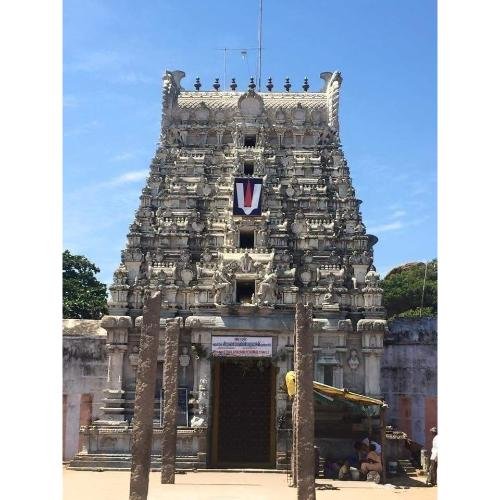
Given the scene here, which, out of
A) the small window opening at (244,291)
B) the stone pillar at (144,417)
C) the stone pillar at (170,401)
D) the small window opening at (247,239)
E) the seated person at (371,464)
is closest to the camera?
the stone pillar at (144,417)

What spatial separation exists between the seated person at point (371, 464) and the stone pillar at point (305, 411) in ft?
30.2

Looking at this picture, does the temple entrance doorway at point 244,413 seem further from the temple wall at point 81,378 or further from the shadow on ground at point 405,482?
the temple wall at point 81,378

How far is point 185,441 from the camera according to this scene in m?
23.9

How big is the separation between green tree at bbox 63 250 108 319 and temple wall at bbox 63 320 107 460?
15899mm

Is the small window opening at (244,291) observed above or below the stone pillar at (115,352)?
above

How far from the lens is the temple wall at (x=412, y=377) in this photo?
28359 mm

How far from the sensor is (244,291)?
28203mm

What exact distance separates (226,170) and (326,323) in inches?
418

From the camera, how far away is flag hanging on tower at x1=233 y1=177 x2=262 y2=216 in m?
29.6

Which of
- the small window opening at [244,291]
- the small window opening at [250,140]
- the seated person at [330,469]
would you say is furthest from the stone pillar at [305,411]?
the small window opening at [250,140]

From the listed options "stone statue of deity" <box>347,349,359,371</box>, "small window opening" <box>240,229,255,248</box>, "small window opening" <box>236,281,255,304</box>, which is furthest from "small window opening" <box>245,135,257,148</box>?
"stone statue of deity" <box>347,349,359,371</box>

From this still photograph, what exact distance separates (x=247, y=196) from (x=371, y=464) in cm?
1345
